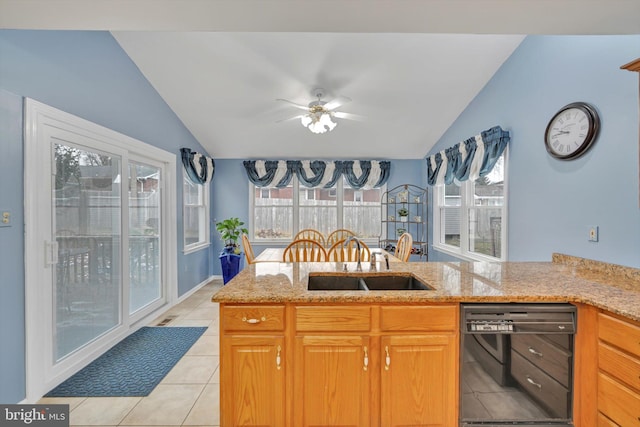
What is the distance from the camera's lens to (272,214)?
17.8 ft

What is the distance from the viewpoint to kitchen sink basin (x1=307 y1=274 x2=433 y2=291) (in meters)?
1.98

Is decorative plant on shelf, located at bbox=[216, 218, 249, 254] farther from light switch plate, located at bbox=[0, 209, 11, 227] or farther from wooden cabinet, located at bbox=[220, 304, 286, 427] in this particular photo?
wooden cabinet, located at bbox=[220, 304, 286, 427]

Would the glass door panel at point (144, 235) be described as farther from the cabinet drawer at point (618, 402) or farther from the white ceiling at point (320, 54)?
the cabinet drawer at point (618, 402)

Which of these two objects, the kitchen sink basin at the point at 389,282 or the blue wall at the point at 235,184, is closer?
the kitchen sink basin at the point at 389,282

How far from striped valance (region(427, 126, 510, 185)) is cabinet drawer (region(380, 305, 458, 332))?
90.9 inches

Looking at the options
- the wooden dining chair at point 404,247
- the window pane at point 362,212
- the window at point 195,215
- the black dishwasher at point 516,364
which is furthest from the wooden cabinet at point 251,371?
the window pane at point 362,212

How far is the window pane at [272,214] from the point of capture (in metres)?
5.43

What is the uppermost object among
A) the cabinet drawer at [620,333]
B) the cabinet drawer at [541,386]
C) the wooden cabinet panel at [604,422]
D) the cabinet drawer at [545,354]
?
the cabinet drawer at [620,333]

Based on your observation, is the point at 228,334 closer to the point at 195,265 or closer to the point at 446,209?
the point at 195,265

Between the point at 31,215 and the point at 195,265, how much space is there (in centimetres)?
283

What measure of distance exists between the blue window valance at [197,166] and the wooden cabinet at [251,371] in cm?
327

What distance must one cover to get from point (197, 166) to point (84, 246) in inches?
85.2

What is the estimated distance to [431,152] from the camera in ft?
16.5

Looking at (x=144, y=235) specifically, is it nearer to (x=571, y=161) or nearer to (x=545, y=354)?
(x=545, y=354)
